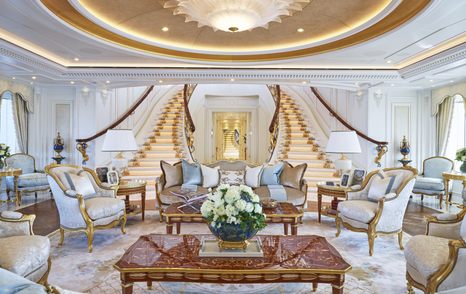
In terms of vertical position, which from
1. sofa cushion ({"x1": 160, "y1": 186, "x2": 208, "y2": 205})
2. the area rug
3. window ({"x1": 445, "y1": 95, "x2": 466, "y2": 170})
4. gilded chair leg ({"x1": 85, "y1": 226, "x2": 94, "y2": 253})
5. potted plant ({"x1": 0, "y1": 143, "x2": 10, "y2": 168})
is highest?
window ({"x1": 445, "y1": 95, "x2": 466, "y2": 170})

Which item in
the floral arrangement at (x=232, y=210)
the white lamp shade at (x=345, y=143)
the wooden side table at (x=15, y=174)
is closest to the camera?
the floral arrangement at (x=232, y=210)

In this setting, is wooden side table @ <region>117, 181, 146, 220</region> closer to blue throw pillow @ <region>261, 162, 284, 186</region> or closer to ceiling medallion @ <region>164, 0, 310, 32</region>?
blue throw pillow @ <region>261, 162, 284, 186</region>

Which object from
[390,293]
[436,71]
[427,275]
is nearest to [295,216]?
[390,293]

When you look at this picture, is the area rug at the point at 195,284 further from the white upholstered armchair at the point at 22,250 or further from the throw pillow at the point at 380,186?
the throw pillow at the point at 380,186

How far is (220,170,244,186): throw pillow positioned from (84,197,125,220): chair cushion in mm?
1781

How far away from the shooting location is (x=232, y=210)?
2355 mm

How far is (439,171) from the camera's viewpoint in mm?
6648

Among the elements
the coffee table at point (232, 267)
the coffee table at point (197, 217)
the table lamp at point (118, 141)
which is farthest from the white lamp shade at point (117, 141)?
the coffee table at point (232, 267)

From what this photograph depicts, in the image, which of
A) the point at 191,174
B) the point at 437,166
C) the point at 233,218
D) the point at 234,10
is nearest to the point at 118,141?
the point at 191,174

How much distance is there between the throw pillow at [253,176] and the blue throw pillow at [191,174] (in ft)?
2.73

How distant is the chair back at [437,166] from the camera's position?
6594 mm

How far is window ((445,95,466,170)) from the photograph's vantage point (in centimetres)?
711

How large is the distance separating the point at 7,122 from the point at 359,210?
8032 millimetres

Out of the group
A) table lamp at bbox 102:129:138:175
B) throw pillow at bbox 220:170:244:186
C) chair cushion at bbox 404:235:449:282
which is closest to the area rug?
chair cushion at bbox 404:235:449:282
